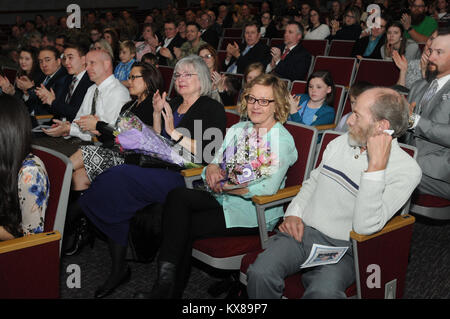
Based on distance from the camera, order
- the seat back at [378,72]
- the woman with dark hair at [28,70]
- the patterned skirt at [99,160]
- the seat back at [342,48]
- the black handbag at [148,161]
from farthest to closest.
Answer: the seat back at [342,48] < the woman with dark hair at [28,70] < the seat back at [378,72] < the patterned skirt at [99,160] < the black handbag at [148,161]

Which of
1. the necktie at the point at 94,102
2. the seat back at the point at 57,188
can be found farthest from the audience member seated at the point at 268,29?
the seat back at the point at 57,188

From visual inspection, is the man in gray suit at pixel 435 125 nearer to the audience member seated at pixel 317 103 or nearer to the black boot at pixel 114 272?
the audience member seated at pixel 317 103

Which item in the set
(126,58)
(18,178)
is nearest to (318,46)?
(126,58)

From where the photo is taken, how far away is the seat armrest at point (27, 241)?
1.35 metres

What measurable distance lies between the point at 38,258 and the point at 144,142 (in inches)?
31.1

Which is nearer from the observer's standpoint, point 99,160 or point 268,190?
point 268,190

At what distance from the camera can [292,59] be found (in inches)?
173

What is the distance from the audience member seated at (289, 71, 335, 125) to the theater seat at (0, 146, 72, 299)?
6.15 ft

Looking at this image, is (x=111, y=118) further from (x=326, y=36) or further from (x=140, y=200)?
(x=326, y=36)

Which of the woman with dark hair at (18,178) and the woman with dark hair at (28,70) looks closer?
the woman with dark hair at (18,178)

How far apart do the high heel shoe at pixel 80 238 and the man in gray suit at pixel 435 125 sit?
1893mm

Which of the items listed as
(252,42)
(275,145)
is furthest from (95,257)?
(252,42)

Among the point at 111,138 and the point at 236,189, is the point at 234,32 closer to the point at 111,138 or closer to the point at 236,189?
the point at 111,138

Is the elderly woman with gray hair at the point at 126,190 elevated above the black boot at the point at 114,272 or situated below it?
above
